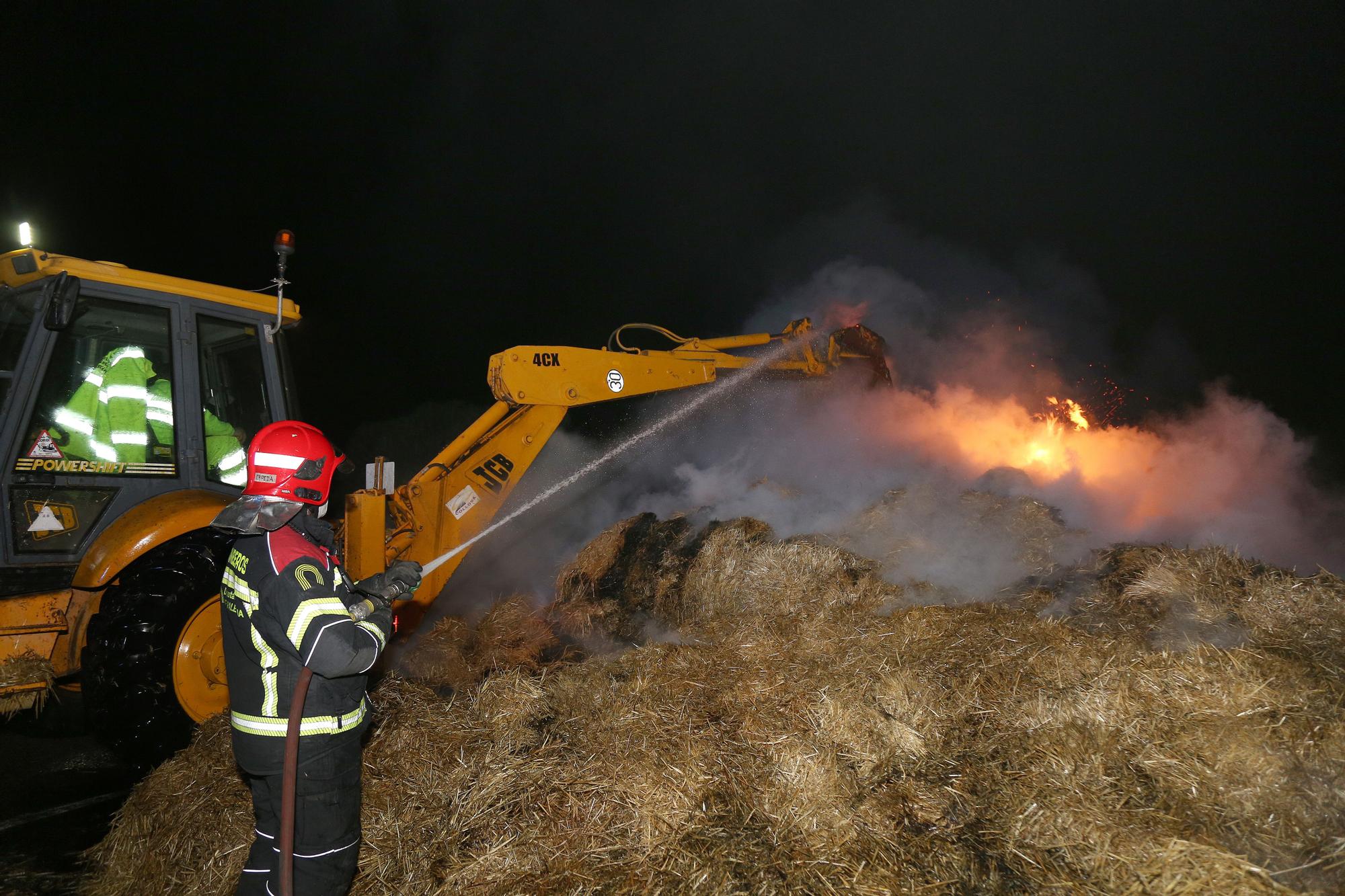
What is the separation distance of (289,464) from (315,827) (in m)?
1.53

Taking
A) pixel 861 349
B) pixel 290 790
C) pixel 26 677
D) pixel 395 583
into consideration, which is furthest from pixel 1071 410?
pixel 26 677

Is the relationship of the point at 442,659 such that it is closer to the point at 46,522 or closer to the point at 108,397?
the point at 46,522

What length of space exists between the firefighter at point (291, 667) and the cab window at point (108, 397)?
9.34 ft

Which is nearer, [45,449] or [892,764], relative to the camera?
[892,764]

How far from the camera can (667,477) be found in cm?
974


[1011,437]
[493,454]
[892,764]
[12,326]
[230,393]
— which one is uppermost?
[12,326]

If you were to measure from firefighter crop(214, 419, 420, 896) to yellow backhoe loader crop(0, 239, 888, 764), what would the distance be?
2.14m

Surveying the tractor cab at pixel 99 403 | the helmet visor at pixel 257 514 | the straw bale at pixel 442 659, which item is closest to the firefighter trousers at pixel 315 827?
the helmet visor at pixel 257 514

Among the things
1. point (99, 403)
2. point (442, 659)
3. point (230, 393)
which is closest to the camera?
point (99, 403)

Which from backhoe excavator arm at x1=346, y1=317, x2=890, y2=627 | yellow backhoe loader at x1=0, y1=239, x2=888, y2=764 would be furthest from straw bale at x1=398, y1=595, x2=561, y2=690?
A: yellow backhoe loader at x1=0, y1=239, x2=888, y2=764

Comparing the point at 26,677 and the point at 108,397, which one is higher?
the point at 108,397

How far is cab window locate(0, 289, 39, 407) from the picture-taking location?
4.59m

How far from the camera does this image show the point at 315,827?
112 inches

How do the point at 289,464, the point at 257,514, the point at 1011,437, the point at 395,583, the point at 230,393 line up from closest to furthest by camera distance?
the point at 257,514 → the point at 289,464 → the point at 395,583 → the point at 230,393 → the point at 1011,437
